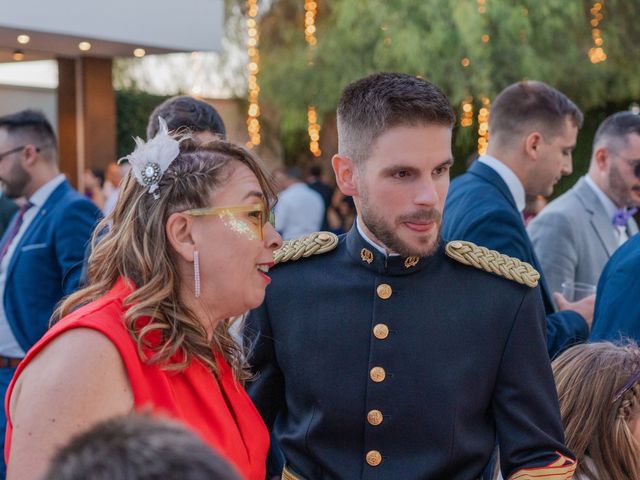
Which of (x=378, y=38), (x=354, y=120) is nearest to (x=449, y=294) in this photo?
(x=354, y=120)

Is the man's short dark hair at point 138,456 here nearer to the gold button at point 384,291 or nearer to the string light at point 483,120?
the gold button at point 384,291

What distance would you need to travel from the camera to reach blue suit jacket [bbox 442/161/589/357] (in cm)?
340

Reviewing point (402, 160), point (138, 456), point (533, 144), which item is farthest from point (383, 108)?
point (533, 144)

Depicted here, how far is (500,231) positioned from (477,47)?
430 inches

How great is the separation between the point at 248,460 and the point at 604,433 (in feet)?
3.57

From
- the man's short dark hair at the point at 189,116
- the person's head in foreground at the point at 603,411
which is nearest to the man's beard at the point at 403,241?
the person's head in foreground at the point at 603,411

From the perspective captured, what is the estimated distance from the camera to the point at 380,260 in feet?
7.66

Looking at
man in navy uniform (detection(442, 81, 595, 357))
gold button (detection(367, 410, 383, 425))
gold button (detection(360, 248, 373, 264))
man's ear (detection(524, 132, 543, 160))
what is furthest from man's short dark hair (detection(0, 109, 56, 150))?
gold button (detection(367, 410, 383, 425))

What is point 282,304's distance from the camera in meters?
2.38

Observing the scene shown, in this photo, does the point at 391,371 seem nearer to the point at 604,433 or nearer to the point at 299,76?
the point at 604,433

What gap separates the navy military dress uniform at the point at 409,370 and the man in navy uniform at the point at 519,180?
44.5 inches

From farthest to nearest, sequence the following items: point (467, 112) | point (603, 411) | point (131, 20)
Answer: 1. point (467, 112)
2. point (131, 20)
3. point (603, 411)

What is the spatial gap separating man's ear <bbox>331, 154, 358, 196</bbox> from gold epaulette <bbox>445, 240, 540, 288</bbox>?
28 cm

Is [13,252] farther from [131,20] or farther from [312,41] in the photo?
[312,41]
